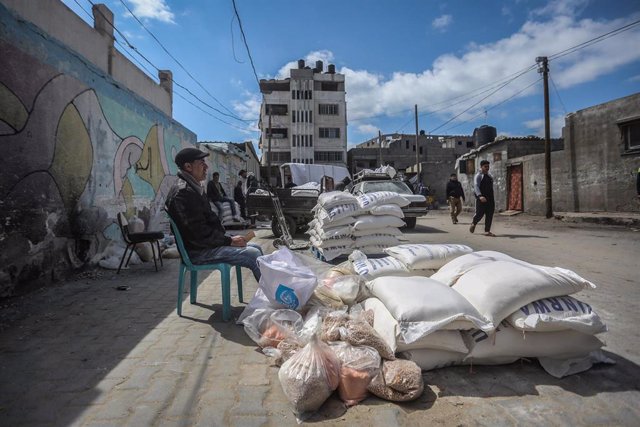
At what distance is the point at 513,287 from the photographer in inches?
89.7

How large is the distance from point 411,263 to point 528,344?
116 centimetres

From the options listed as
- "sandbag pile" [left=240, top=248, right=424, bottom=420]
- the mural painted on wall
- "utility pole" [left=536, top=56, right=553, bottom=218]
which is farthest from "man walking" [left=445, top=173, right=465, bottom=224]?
"sandbag pile" [left=240, top=248, right=424, bottom=420]

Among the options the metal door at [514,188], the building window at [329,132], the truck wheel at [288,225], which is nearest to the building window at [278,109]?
the building window at [329,132]

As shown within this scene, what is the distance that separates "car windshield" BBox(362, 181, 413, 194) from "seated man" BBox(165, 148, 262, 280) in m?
7.81

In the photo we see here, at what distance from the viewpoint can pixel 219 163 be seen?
15.7 meters

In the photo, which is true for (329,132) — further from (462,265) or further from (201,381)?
(201,381)

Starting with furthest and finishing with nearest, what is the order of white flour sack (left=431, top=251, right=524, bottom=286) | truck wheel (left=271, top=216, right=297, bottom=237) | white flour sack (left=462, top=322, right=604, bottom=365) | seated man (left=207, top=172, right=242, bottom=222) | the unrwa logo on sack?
1. seated man (left=207, top=172, right=242, bottom=222)
2. truck wheel (left=271, top=216, right=297, bottom=237)
3. the unrwa logo on sack
4. white flour sack (left=431, top=251, right=524, bottom=286)
5. white flour sack (left=462, top=322, right=604, bottom=365)

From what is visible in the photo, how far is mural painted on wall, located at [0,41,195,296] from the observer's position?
153 inches

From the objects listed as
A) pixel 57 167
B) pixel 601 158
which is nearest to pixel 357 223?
pixel 57 167

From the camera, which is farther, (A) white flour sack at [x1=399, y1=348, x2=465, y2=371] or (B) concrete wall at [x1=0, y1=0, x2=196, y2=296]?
(B) concrete wall at [x1=0, y1=0, x2=196, y2=296]

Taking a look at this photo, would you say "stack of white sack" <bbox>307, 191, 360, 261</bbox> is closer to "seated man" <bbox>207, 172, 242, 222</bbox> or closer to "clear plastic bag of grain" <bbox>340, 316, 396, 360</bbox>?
"clear plastic bag of grain" <bbox>340, 316, 396, 360</bbox>

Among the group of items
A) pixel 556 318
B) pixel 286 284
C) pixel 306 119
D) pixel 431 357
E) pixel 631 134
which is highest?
pixel 306 119

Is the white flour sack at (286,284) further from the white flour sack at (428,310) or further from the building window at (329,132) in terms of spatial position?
the building window at (329,132)

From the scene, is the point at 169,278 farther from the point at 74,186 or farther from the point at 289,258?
the point at 289,258
